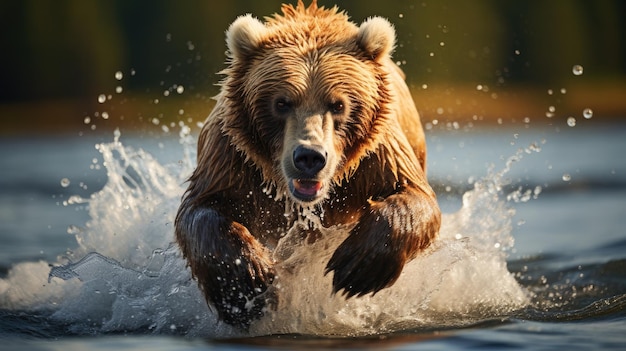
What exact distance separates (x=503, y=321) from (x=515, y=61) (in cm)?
2688

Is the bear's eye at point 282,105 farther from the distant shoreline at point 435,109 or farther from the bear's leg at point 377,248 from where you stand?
the distant shoreline at point 435,109

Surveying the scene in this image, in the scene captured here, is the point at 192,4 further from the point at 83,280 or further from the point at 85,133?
the point at 83,280

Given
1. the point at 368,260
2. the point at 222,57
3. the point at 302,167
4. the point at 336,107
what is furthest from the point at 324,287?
the point at 222,57

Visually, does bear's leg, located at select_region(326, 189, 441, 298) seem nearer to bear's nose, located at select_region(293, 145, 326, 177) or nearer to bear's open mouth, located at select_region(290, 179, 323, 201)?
bear's open mouth, located at select_region(290, 179, 323, 201)

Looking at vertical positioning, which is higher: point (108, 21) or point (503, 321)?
point (108, 21)

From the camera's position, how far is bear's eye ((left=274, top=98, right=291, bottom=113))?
670cm

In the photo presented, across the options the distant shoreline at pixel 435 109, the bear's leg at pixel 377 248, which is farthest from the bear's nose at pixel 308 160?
the distant shoreline at pixel 435 109

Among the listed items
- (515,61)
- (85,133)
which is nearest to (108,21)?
(85,133)

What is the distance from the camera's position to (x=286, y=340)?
6.64m

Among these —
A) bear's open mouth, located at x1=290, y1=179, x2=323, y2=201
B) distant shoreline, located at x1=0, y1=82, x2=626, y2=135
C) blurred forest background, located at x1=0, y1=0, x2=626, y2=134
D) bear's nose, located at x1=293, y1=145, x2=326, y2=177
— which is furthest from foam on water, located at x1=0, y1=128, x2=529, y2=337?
blurred forest background, located at x1=0, y1=0, x2=626, y2=134

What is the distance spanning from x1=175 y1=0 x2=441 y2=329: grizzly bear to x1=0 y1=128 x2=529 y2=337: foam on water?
0.22 meters

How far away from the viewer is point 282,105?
671cm

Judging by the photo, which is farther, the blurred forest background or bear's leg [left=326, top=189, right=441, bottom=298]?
the blurred forest background

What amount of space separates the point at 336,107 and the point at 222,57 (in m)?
24.1
